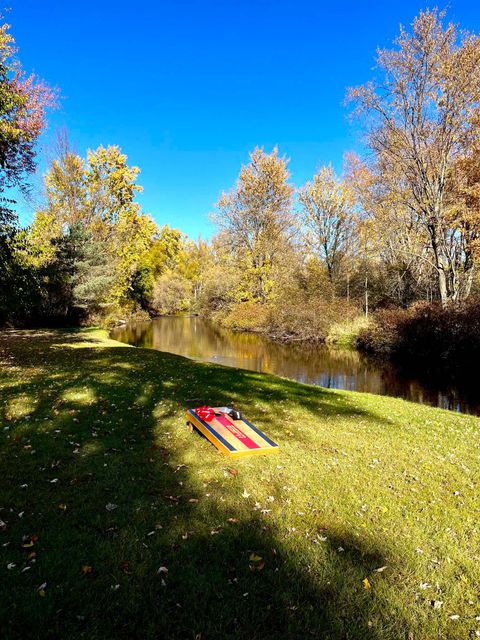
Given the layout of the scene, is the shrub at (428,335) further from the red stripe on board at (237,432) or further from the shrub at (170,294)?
the shrub at (170,294)

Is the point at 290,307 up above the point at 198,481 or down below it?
above

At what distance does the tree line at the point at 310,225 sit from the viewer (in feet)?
58.4

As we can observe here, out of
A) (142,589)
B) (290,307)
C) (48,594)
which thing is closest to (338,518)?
(142,589)

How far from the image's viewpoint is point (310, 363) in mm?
20391

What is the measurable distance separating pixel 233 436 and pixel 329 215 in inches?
1167

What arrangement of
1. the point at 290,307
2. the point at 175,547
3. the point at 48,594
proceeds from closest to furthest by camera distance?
the point at 48,594 < the point at 175,547 < the point at 290,307

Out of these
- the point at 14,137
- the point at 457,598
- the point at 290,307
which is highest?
the point at 14,137

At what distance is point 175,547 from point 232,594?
76cm

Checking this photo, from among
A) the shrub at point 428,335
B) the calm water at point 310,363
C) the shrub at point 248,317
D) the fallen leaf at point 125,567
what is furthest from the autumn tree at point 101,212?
the fallen leaf at point 125,567

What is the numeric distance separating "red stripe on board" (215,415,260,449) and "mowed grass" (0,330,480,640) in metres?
0.35

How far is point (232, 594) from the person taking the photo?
9.82ft

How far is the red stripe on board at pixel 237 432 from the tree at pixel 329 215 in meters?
27.8

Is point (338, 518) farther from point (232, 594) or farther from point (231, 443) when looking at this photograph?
point (231, 443)

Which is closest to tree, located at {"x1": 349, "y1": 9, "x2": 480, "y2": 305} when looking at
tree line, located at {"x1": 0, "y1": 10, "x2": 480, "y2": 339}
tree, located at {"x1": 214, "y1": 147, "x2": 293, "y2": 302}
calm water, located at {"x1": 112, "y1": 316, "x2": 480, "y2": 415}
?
tree line, located at {"x1": 0, "y1": 10, "x2": 480, "y2": 339}
